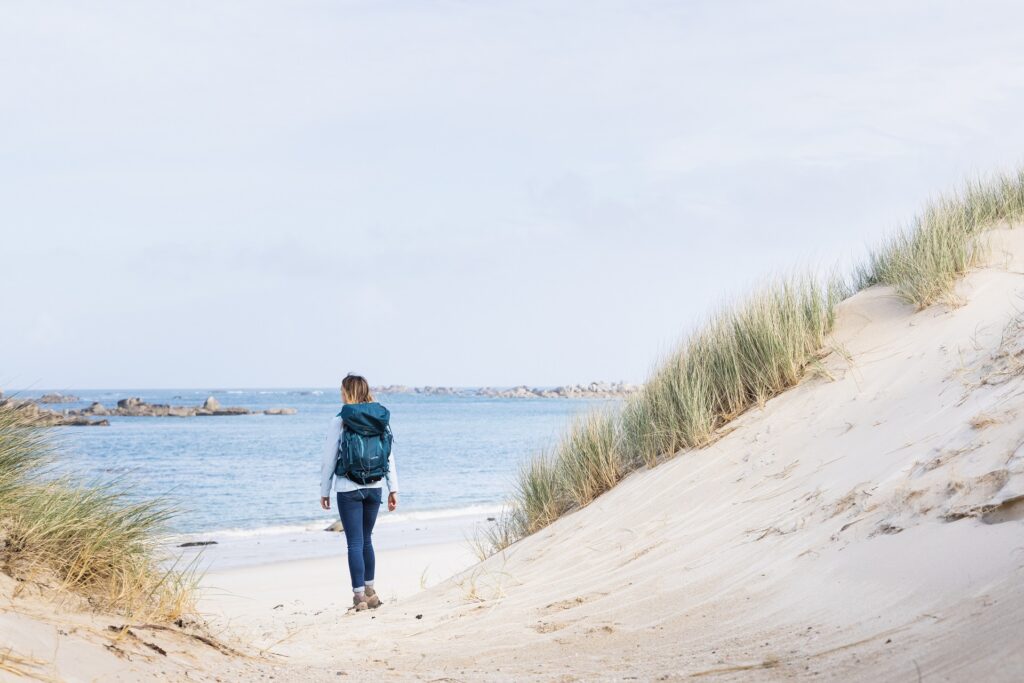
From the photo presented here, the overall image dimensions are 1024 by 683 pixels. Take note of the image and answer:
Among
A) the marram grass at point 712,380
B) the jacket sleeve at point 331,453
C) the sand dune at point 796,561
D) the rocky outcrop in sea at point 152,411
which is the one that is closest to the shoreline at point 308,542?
the marram grass at point 712,380

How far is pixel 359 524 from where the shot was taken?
727cm

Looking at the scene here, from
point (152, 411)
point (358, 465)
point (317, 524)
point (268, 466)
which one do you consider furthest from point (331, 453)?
point (152, 411)

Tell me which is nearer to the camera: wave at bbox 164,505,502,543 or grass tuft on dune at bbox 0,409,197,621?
grass tuft on dune at bbox 0,409,197,621

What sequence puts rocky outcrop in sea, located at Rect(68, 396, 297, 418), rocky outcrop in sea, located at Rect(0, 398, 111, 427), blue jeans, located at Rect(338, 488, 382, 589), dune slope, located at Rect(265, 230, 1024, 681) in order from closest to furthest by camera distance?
dune slope, located at Rect(265, 230, 1024, 681), rocky outcrop in sea, located at Rect(0, 398, 111, 427), blue jeans, located at Rect(338, 488, 382, 589), rocky outcrop in sea, located at Rect(68, 396, 297, 418)

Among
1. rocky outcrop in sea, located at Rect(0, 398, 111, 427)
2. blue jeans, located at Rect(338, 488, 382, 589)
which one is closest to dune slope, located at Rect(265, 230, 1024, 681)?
blue jeans, located at Rect(338, 488, 382, 589)

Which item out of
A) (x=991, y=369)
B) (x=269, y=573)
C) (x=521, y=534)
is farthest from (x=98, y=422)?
(x=991, y=369)

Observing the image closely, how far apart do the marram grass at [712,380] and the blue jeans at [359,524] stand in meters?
1.29

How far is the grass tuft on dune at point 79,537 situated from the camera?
467cm

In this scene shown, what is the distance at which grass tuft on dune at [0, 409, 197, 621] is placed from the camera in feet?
15.3

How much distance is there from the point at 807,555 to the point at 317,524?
1211 cm

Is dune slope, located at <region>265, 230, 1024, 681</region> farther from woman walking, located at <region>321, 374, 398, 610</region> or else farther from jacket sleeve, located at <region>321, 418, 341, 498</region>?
jacket sleeve, located at <region>321, 418, 341, 498</region>

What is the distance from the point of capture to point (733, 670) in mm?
3869

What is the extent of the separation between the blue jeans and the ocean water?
1.22 metres

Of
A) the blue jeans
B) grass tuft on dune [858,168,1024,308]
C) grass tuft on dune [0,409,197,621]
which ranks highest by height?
grass tuft on dune [858,168,1024,308]
